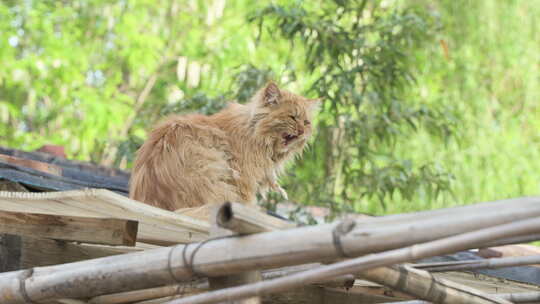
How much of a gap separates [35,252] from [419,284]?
1.45 m

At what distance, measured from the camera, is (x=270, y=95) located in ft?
13.8

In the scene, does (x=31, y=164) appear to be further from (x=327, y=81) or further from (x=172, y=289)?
(x=327, y=81)

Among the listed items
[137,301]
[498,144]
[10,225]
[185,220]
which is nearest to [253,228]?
[185,220]

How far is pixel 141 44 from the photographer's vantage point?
12938 mm

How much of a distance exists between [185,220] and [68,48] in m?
11.3

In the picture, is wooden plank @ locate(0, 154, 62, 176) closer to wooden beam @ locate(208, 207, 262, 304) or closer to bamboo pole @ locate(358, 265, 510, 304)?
wooden beam @ locate(208, 207, 262, 304)

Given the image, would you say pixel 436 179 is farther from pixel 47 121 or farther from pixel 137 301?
pixel 47 121

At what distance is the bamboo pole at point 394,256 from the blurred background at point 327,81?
195 inches

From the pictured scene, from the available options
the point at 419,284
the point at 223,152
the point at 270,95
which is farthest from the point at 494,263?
the point at 270,95

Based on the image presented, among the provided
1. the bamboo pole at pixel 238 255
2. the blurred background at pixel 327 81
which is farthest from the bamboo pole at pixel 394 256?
the blurred background at pixel 327 81

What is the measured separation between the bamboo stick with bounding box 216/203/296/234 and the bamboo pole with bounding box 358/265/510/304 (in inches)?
10.2

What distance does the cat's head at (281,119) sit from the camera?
3977 millimetres

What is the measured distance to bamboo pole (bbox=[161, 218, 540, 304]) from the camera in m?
1.52

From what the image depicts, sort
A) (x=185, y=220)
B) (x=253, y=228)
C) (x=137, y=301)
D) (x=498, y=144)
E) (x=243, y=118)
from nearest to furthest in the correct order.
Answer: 1. (x=253, y=228)
2. (x=185, y=220)
3. (x=137, y=301)
4. (x=243, y=118)
5. (x=498, y=144)
